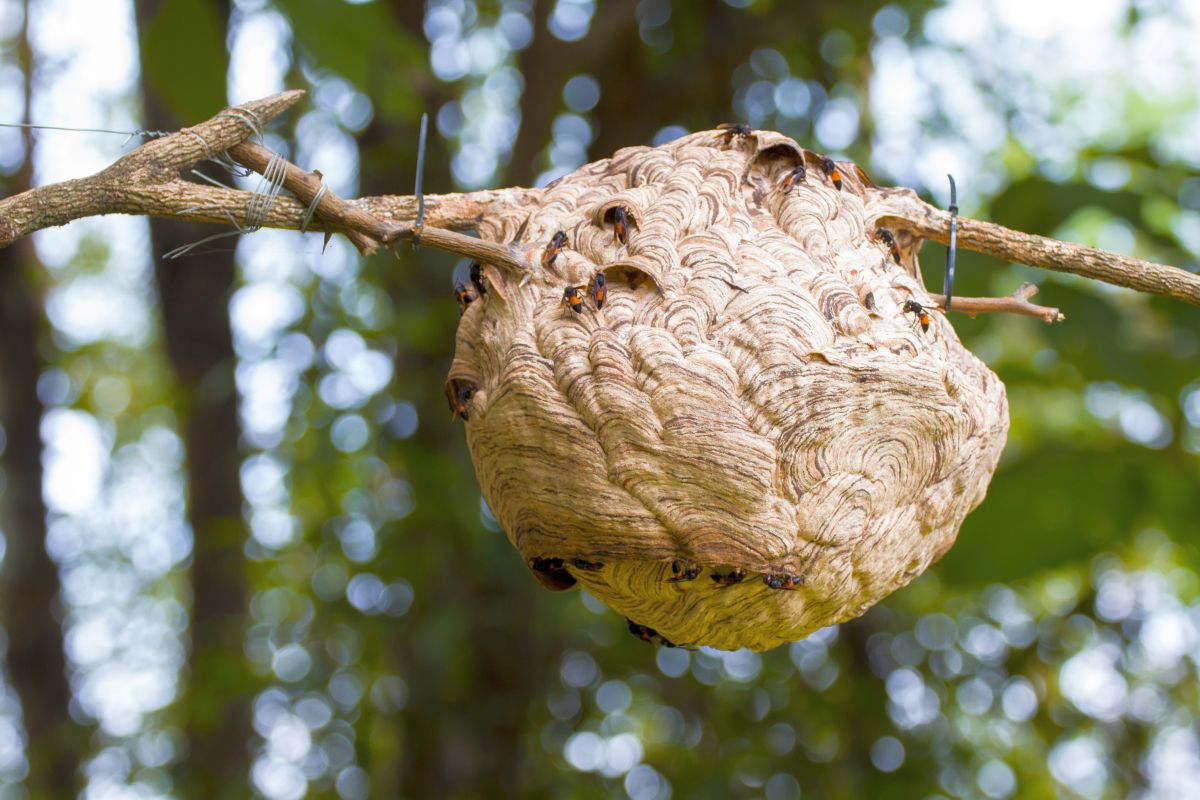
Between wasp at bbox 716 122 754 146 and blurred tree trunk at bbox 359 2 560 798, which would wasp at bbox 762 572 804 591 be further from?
blurred tree trunk at bbox 359 2 560 798

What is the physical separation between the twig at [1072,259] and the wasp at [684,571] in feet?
2.15

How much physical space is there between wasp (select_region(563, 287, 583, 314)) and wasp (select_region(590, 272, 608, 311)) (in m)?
0.03

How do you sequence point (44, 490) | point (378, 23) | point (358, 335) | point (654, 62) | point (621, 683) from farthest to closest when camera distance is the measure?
1. point (44, 490)
2. point (654, 62)
3. point (621, 683)
4. point (358, 335)
5. point (378, 23)

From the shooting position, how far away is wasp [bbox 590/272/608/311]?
6.39ft

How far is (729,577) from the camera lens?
1888mm

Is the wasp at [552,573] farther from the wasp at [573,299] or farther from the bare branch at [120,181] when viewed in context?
the bare branch at [120,181]

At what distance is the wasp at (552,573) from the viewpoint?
1952 millimetres

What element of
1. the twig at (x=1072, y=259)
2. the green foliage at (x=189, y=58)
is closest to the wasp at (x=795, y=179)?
the twig at (x=1072, y=259)

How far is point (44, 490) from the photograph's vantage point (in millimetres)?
7816

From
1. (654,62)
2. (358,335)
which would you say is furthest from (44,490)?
(654,62)

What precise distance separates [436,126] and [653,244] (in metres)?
3.64

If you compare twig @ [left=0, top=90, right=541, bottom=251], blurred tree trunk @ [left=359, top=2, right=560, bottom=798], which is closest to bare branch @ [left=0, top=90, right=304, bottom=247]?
twig @ [left=0, top=90, right=541, bottom=251]

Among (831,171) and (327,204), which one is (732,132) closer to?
(831,171)

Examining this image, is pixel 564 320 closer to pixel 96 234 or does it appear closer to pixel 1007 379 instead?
pixel 1007 379
